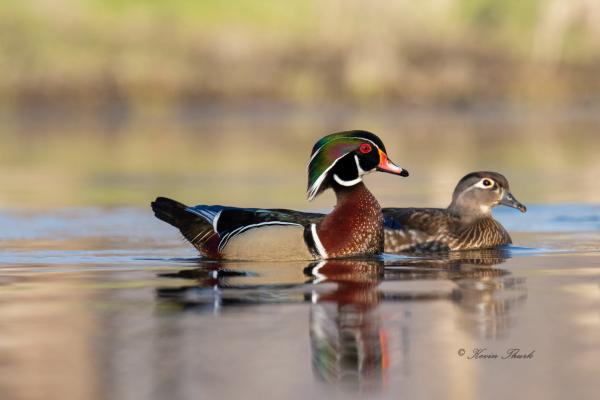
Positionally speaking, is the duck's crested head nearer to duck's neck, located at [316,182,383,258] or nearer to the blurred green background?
duck's neck, located at [316,182,383,258]

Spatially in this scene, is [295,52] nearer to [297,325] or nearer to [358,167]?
[358,167]

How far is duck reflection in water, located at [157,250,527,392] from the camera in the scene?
286 inches

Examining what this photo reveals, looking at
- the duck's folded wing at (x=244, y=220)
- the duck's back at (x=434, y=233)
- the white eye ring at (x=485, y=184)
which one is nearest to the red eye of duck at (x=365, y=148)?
the duck's folded wing at (x=244, y=220)

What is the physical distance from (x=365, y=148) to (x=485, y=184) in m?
2.13

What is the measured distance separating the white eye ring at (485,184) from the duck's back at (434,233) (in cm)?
36

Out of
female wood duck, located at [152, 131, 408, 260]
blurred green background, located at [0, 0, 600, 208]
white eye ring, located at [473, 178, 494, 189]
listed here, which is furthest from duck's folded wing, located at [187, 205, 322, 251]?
blurred green background, located at [0, 0, 600, 208]

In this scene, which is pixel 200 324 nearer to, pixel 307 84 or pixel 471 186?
pixel 471 186

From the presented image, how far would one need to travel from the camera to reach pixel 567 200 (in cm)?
1650

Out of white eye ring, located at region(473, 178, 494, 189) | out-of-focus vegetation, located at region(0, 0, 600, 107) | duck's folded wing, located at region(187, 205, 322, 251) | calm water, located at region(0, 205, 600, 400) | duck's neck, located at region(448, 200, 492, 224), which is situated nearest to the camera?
calm water, located at region(0, 205, 600, 400)

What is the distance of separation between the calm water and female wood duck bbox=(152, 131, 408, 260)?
20cm

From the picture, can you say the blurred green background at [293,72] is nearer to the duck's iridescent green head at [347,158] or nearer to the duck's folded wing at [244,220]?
the duck's folded wing at [244,220]

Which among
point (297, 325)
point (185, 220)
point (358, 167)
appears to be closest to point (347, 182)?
point (358, 167)

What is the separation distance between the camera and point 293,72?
3975cm

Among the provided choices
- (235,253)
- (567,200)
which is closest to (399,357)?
(235,253)
